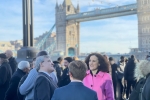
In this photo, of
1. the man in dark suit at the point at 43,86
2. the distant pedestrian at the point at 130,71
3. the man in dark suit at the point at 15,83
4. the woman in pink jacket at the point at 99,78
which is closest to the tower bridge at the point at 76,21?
the distant pedestrian at the point at 130,71

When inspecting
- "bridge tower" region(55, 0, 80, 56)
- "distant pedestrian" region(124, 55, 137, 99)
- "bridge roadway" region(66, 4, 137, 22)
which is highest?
"bridge roadway" region(66, 4, 137, 22)

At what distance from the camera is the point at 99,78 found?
262cm

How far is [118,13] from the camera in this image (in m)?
49.4

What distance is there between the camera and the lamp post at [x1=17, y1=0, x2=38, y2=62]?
4.94 m

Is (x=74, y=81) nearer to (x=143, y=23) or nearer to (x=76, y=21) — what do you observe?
(x=143, y=23)

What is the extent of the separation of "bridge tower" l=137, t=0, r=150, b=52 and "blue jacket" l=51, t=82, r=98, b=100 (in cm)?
4050

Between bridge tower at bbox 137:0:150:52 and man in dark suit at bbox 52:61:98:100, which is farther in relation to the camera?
bridge tower at bbox 137:0:150:52

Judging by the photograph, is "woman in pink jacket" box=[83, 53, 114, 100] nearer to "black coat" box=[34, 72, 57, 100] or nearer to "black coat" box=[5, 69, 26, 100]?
"black coat" box=[34, 72, 57, 100]

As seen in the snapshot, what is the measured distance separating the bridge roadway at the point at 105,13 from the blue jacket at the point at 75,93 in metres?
46.6

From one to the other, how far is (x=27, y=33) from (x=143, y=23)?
134 feet

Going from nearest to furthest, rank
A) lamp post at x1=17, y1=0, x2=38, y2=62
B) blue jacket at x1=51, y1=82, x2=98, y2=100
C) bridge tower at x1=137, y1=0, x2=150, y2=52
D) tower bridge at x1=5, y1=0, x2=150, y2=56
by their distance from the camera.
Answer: blue jacket at x1=51, y1=82, x2=98, y2=100 → lamp post at x1=17, y1=0, x2=38, y2=62 → bridge tower at x1=137, y1=0, x2=150, y2=52 → tower bridge at x1=5, y1=0, x2=150, y2=56

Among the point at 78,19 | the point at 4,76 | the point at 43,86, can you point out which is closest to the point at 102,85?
the point at 43,86

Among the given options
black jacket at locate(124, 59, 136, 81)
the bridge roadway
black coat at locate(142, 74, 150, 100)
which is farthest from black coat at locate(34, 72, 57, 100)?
the bridge roadway

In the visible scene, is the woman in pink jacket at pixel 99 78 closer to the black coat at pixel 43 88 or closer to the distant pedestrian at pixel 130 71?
the black coat at pixel 43 88
